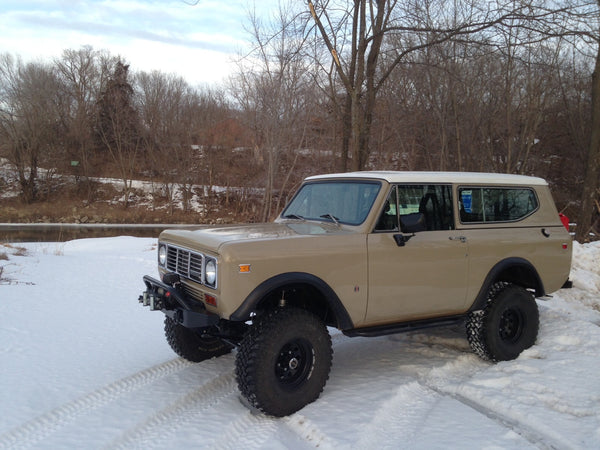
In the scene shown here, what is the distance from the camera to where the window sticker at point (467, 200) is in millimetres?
5109

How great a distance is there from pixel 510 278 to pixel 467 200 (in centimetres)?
127

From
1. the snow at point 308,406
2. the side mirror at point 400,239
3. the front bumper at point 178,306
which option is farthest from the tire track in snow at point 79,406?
the side mirror at point 400,239

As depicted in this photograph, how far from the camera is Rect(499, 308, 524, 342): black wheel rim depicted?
5.31 metres

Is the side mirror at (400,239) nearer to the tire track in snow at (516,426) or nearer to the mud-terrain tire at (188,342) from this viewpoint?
the tire track in snow at (516,426)

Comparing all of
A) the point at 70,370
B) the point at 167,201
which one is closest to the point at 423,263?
the point at 70,370

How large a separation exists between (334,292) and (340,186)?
1.36 meters

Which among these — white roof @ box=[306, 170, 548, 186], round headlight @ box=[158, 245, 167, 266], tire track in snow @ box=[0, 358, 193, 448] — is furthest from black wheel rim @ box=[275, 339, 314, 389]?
white roof @ box=[306, 170, 548, 186]

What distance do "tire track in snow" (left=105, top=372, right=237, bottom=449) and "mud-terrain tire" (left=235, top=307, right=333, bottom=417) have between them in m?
0.51

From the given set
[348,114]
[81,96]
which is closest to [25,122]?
[81,96]

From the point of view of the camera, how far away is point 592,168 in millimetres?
12492

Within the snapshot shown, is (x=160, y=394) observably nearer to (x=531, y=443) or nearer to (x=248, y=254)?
(x=248, y=254)

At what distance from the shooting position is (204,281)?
3941 mm

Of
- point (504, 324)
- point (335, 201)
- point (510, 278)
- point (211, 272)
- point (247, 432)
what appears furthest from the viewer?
point (510, 278)

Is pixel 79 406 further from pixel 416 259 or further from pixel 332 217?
pixel 416 259
